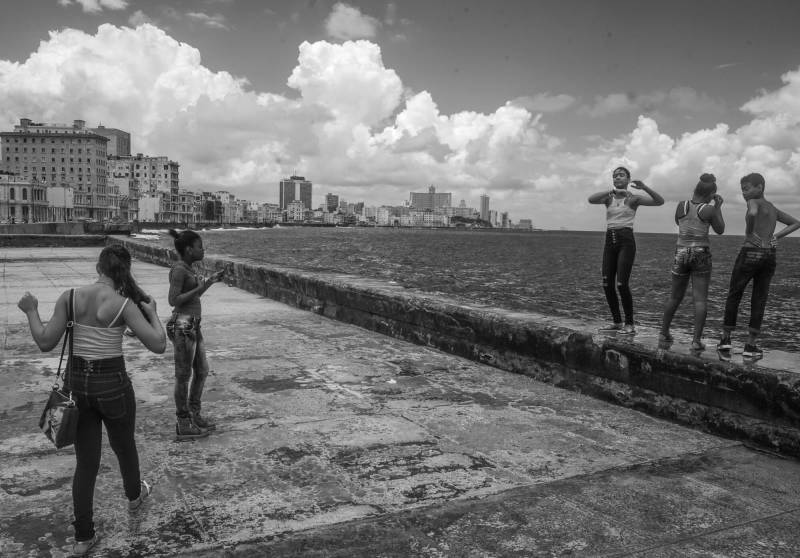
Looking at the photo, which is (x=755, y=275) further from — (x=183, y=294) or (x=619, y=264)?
(x=183, y=294)

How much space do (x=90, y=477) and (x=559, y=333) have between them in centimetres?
425

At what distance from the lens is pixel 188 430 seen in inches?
172

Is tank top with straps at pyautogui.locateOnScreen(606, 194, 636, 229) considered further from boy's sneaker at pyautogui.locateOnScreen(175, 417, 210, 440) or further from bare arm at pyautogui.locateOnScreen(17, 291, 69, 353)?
bare arm at pyautogui.locateOnScreen(17, 291, 69, 353)

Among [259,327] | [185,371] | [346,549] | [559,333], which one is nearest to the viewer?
[346,549]

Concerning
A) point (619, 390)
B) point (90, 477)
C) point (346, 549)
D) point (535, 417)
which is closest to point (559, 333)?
point (619, 390)

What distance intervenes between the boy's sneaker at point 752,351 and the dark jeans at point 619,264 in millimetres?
1161

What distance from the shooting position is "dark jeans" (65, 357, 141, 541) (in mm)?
3045

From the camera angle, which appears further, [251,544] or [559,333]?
[559,333]

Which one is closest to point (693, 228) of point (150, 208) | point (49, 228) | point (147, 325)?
point (147, 325)

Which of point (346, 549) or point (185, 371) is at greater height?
point (185, 371)

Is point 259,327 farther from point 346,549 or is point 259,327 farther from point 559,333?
point 346,549

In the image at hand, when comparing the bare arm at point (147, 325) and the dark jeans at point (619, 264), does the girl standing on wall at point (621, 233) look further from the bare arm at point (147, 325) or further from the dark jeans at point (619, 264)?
the bare arm at point (147, 325)

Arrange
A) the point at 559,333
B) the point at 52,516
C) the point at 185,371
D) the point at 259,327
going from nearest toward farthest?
1. the point at 52,516
2. the point at 185,371
3. the point at 559,333
4. the point at 259,327

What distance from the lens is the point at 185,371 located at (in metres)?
4.43
